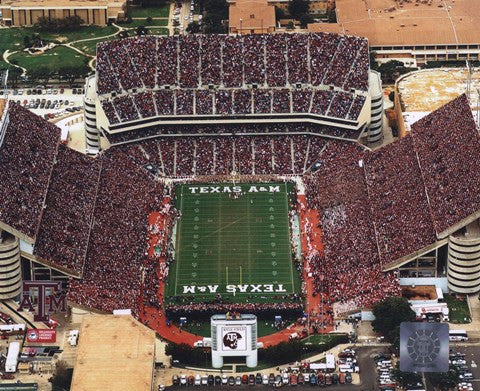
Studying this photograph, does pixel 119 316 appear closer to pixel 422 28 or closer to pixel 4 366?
pixel 4 366

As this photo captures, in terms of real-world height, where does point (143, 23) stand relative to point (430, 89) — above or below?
above

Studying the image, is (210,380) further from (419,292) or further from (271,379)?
(419,292)

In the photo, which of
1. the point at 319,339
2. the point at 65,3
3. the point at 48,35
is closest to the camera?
the point at 319,339

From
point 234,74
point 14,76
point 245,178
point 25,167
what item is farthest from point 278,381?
point 14,76

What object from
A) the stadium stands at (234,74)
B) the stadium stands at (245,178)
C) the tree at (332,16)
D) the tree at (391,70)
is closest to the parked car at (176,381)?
the stadium stands at (245,178)

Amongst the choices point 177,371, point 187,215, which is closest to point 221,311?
point 177,371

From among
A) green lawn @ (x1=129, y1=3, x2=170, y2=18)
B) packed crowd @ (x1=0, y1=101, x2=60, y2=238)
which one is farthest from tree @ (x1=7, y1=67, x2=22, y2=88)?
packed crowd @ (x1=0, y1=101, x2=60, y2=238)
